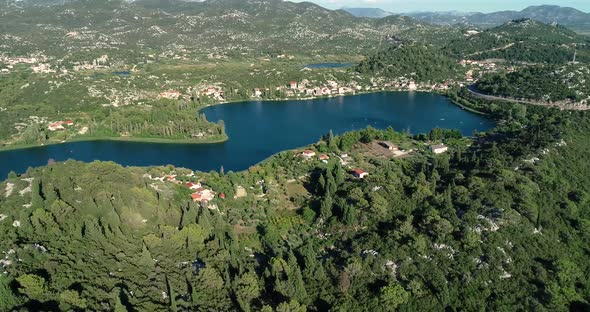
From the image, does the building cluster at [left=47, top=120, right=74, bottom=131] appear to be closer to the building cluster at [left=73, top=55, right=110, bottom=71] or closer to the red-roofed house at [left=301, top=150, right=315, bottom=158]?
the red-roofed house at [left=301, top=150, right=315, bottom=158]

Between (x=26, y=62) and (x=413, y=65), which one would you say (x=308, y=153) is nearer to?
(x=413, y=65)

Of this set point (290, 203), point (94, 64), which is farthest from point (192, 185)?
point (94, 64)

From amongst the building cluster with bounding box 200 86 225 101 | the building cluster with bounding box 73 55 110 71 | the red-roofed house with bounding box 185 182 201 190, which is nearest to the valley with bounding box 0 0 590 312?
the red-roofed house with bounding box 185 182 201 190

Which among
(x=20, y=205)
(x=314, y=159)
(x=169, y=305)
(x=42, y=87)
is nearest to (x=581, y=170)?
(x=314, y=159)

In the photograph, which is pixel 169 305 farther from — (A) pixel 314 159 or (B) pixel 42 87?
(B) pixel 42 87

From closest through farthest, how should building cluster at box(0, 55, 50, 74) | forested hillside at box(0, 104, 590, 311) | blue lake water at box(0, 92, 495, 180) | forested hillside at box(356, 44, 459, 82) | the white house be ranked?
forested hillside at box(0, 104, 590, 311) < the white house < blue lake water at box(0, 92, 495, 180) < forested hillside at box(356, 44, 459, 82) < building cluster at box(0, 55, 50, 74)

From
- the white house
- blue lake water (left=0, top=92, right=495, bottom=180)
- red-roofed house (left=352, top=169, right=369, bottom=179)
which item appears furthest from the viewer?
blue lake water (left=0, top=92, right=495, bottom=180)

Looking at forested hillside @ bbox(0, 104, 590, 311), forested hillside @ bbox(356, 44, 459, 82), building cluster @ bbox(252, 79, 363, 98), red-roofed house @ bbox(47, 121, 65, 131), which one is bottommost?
forested hillside @ bbox(0, 104, 590, 311)

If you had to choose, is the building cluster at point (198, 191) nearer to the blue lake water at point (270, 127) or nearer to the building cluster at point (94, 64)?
the blue lake water at point (270, 127)
